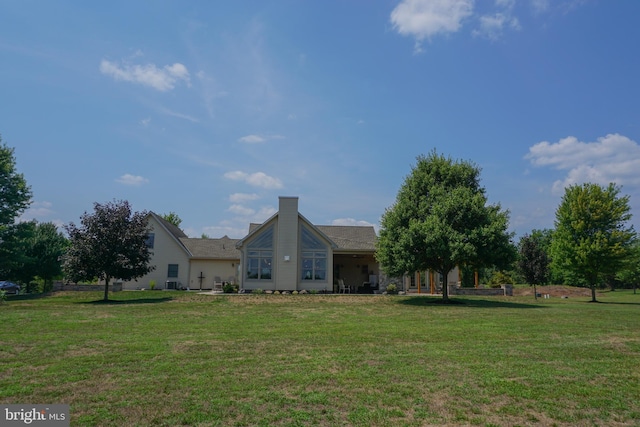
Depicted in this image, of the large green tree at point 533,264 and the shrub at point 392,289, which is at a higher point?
the large green tree at point 533,264

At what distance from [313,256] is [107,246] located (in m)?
12.6

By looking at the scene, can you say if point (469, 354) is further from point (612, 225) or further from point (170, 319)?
point (612, 225)

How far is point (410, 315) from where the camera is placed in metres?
15.8

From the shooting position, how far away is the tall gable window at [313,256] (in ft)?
92.7

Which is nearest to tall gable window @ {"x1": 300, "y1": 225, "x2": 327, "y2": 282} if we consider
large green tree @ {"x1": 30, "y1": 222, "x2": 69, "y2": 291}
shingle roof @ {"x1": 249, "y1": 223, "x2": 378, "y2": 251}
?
shingle roof @ {"x1": 249, "y1": 223, "x2": 378, "y2": 251}

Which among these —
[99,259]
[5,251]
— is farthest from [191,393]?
[5,251]

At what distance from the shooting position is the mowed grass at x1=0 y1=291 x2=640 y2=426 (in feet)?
17.3

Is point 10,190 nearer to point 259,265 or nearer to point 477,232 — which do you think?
point 259,265

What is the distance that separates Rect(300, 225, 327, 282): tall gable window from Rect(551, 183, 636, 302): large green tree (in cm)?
1670

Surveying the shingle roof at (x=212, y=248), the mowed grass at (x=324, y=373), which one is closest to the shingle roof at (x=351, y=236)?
the shingle roof at (x=212, y=248)

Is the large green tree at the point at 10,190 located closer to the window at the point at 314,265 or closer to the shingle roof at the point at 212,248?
the shingle roof at the point at 212,248

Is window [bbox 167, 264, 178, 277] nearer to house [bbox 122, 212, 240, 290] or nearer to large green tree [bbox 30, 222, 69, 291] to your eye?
house [bbox 122, 212, 240, 290]

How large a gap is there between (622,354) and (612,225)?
76.8 ft

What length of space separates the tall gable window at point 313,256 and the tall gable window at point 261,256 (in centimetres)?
224
